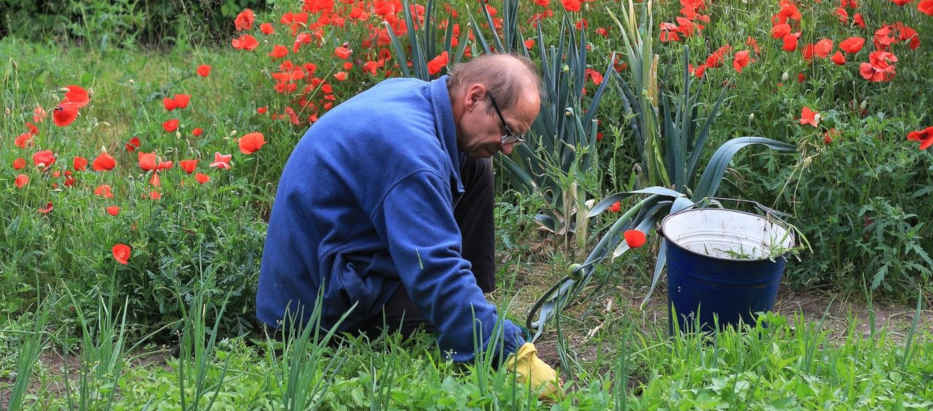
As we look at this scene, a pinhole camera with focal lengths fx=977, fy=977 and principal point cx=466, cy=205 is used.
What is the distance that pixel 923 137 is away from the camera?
2.95m

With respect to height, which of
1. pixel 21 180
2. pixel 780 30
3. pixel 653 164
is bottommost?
pixel 653 164

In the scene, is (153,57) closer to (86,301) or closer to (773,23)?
(86,301)

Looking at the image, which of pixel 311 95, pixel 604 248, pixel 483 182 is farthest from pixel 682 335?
pixel 311 95

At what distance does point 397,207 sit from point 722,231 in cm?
105

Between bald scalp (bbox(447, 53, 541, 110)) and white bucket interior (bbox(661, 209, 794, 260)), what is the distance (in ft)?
1.91

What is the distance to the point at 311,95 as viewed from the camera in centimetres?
406

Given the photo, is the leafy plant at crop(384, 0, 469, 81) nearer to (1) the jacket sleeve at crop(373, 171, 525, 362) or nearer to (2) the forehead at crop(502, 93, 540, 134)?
(2) the forehead at crop(502, 93, 540, 134)

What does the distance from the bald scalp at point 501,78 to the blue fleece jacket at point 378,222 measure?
0.07 meters

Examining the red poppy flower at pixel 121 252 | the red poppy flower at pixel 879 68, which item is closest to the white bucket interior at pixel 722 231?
the red poppy flower at pixel 879 68

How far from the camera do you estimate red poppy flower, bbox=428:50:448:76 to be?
3.56m

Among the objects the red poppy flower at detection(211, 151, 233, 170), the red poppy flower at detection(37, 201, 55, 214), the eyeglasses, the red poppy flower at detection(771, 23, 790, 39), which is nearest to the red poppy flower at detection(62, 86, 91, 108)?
the red poppy flower at detection(37, 201, 55, 214)

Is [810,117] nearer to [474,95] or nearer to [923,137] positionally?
[923,137]

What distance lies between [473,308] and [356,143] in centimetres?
55

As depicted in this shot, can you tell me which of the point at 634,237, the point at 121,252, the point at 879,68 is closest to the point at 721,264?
the point at 634,237
